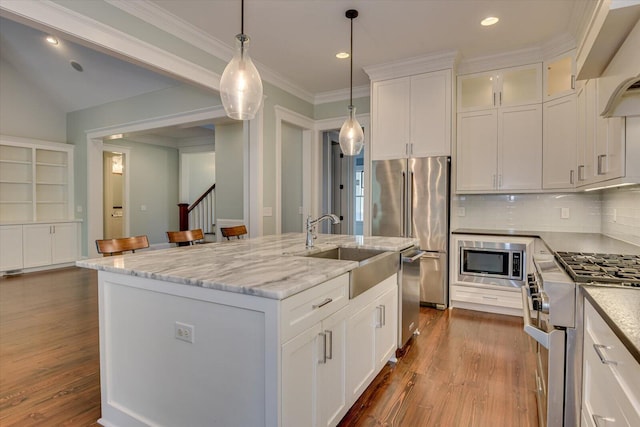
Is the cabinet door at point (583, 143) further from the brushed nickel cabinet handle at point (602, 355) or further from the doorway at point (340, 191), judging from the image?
the doorway at point (340, 191)

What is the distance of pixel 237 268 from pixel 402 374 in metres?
1.51

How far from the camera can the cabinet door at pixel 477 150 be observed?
3.87 meters

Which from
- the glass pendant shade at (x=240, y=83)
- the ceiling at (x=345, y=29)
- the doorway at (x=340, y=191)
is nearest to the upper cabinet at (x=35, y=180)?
the ceiling at (x=345, y=29)

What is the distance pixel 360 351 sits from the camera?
195cm

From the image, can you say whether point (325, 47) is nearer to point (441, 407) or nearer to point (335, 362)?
point (335, 362)

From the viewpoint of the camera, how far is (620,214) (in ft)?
9.58

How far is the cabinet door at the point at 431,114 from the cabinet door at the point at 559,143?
0.99 m

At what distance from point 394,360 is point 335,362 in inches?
41.9

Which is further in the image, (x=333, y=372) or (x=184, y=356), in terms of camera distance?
(x=333, y=372)

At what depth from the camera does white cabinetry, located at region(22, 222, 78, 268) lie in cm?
563

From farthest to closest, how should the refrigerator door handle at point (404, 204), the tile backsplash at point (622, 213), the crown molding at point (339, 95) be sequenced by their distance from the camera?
1. the crown molding at point (339, 95)
2. the refrigerator door handle at point (404, 204)
3. the tile backsplash at point (622, 213)

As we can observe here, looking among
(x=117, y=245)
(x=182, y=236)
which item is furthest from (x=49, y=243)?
(x=117, y=245)

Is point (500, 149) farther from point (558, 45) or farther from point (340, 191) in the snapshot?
point (340, 191)

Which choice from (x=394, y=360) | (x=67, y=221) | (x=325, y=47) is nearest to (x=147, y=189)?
(x=67, y=221)
